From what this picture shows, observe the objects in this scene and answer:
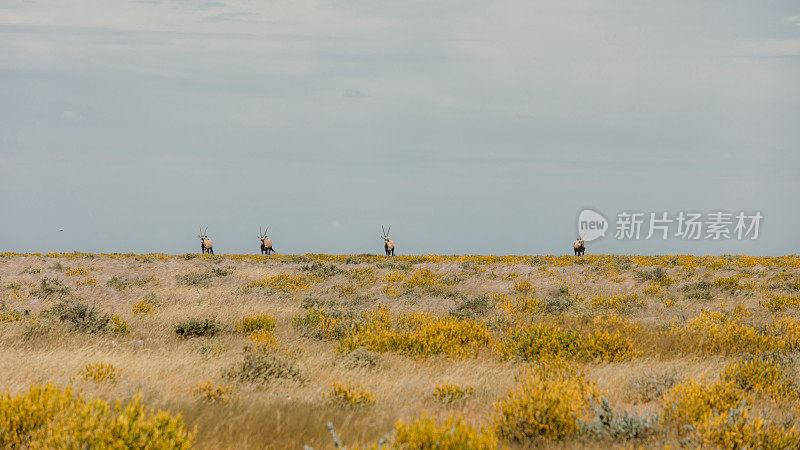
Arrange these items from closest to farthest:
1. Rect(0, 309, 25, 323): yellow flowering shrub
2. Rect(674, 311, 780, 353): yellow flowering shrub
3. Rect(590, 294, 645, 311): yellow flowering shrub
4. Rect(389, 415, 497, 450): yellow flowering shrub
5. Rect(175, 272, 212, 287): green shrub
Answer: Rect(389, 415, 497, 450): yellow flowering shrub, Rect(674, 311, 780, 353): yellow flowering shrub, Rect(0, 309, 25, 323): yellow flowering shrub, Rect(590, 294, 645, 311): yellow flowering shrub, Rect(175, 272, 212, 287): green shrub

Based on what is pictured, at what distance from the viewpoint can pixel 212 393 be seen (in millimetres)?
6516

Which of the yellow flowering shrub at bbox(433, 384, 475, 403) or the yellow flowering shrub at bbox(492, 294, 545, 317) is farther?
the yellow flowering shrub at bbox(492, 294, 545, 317)

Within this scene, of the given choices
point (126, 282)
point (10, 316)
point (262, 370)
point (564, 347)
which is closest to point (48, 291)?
point (126, 282)

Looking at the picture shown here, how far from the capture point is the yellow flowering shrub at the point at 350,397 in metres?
6.42

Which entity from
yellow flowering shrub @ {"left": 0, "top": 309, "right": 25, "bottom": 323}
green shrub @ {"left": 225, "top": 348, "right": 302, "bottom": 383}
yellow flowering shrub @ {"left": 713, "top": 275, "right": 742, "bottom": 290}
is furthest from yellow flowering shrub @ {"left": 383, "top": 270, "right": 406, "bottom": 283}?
green shrub @ {"left": 225, "top": 348, "right": 302, "bottom": 383}

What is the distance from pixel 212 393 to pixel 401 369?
300cm

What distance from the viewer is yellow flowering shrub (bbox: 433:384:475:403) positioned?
684 cm

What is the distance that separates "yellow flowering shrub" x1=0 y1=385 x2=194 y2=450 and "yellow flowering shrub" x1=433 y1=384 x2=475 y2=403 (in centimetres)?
301

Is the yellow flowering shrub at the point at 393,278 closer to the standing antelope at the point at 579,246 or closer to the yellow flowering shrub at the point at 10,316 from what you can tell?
the yellow flowering shrub at the point at 10,316

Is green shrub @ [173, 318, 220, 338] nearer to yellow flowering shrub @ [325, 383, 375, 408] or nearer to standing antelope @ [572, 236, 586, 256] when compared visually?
yellow flowering shrub @ [325, 383, 375, 408]

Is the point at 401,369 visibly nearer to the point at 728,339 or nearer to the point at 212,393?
the point at 212,393

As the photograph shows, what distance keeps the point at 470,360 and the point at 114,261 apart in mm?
27686

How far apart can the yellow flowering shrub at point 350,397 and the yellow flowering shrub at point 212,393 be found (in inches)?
46.5

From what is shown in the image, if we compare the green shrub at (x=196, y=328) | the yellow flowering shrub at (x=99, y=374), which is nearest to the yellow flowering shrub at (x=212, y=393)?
the yellow flowering shrub at (x=99, y=374)
